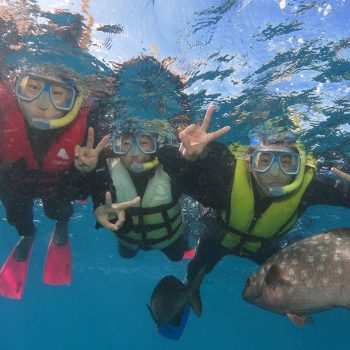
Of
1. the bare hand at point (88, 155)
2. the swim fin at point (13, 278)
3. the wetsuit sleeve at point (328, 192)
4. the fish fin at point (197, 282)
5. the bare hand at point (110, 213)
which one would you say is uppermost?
the bare hand at point (88, 155)

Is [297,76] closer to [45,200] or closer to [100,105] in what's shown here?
[100,105]

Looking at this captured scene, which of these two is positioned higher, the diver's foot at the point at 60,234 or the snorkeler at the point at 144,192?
the snorkeler at the point at 144,192

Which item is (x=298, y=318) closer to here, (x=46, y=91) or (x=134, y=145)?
(x=134, y=145)

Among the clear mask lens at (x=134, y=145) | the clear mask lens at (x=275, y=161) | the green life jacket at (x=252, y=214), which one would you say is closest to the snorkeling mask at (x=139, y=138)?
the clear mask lens at (x=134, y=145)

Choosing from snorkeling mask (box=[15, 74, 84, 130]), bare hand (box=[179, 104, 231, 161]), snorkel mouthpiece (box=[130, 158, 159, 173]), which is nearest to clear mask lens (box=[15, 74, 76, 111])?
snorkeling mask (box=[15, 74, 84, 130])

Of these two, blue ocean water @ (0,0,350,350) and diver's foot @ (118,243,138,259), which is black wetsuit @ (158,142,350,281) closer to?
blue ocean water @ (0,0,350,350)

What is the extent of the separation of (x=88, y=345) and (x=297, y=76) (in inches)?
5163

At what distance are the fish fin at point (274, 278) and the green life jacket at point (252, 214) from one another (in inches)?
126

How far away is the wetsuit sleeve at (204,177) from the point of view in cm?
730

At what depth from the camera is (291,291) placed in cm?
442

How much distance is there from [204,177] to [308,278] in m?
3.66

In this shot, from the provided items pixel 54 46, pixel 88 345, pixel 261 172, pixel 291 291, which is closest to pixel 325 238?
pixel 291 291

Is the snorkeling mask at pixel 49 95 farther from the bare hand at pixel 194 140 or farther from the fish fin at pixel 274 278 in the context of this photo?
the fish fin at pixel 274 278

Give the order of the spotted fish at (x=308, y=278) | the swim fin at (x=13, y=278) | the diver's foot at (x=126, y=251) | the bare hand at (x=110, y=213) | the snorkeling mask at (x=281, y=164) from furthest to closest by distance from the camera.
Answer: the swim fin at (x=13, y=278)
the diver's foot at (x=126, y=251)
the snorkeling mask at (x=281, y=164)
the bare hand at (x=110, y=213)
the spotted fish at (x=308, y=278)
